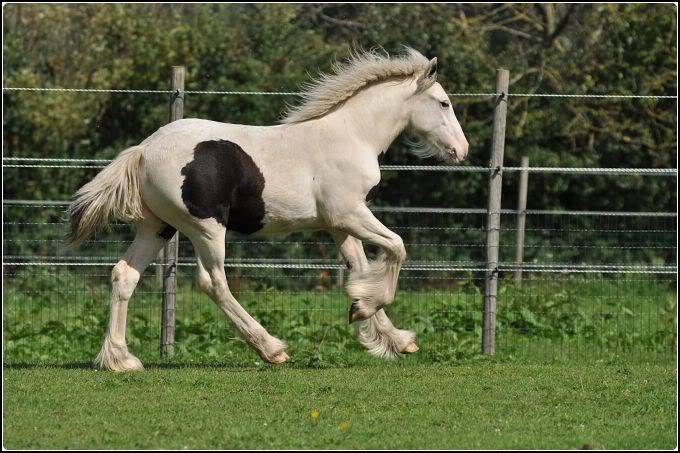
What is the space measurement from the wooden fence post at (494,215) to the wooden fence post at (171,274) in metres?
2.55

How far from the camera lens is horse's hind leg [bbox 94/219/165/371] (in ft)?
27.1

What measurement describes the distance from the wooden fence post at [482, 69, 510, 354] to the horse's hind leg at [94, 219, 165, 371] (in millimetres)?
2748

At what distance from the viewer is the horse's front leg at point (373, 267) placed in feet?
26.8

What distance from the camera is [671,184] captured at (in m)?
15.6

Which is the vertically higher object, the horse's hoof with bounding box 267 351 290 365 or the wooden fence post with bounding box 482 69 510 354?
the wooden fence post with bounding box 482 69 510 354

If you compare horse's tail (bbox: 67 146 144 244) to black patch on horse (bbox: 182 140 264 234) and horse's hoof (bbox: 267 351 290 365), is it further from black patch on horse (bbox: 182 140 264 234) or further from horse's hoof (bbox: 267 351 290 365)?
horse's hoof (bbox: 267 351 290 365)

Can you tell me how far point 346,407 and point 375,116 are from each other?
8.24ft

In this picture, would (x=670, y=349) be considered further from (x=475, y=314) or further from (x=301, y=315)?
(x=301, y=315)

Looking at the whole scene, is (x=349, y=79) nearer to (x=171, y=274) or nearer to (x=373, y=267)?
(x=373, y=267)

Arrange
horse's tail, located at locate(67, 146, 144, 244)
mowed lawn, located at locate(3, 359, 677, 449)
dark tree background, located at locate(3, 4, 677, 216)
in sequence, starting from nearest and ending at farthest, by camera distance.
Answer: mowed lawn, located at locate(3, 359, 677, 449)
horse's tail, located at locate(67, 146, 144, 244)
dark tree background, located at locate(3, 4, 677, 216)

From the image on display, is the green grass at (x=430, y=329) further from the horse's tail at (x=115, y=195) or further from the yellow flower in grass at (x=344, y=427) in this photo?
the yellow flower in grass at (x=344, y=427)

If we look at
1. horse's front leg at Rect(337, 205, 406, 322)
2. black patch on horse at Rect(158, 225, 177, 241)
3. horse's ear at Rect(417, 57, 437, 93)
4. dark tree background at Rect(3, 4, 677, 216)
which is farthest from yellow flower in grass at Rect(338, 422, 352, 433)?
dark tree background at Rect(3, 4, 677, 216)

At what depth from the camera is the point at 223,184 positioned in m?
8.00

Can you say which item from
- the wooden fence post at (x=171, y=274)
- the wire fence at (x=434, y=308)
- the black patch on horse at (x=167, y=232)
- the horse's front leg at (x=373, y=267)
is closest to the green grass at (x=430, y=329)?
the wire fence at (x=434, y=308)
